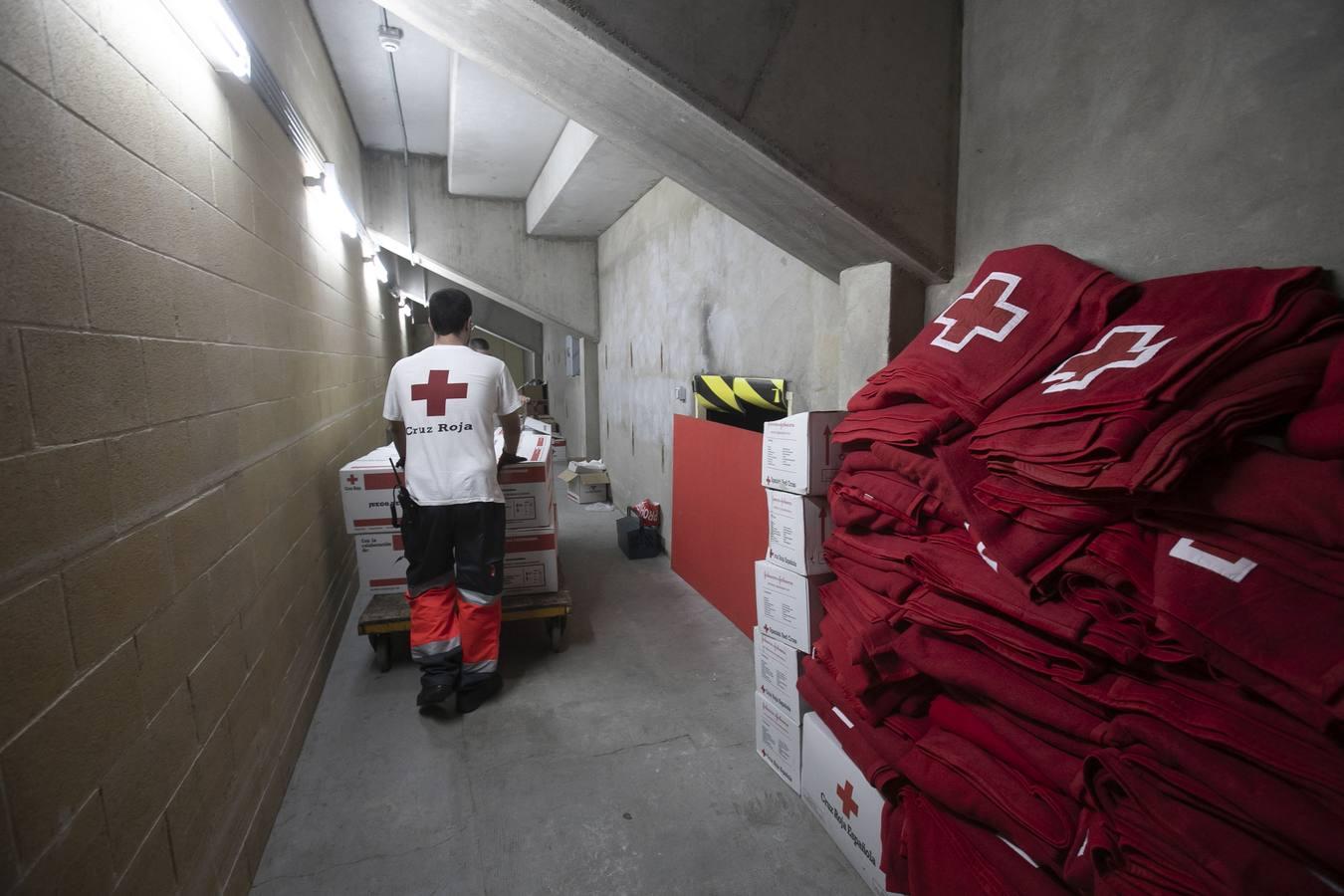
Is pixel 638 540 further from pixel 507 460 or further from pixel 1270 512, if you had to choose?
pixel 1270 512

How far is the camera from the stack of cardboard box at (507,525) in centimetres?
284

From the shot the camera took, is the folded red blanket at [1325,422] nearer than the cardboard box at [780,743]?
Yes

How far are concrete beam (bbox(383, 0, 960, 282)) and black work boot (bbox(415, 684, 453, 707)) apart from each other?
217 centimetres

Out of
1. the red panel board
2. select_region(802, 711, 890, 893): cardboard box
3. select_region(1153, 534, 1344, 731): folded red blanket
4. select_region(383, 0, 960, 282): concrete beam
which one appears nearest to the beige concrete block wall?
select_region(383, 0, 960, 282): concrete beam

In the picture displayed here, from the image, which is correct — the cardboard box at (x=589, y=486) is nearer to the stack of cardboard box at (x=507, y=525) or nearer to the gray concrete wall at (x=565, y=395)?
the gray concrete wall at (x=565, y=395)

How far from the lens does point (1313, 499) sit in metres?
0.79

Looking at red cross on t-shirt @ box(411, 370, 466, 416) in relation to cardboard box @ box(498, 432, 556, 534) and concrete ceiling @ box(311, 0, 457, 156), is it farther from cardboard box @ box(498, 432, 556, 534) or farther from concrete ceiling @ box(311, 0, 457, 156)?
concrete ceiling @ box(311, 0, 457, 156)

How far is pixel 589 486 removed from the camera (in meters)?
6.24

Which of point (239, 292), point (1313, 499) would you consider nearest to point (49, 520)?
point (239, 292)

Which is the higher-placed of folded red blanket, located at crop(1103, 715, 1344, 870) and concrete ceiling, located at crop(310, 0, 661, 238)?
concrete ceiling, located at crop(310, 0, 661, 238)

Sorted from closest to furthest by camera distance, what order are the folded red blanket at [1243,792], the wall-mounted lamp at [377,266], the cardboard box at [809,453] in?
the folded red blanket at [1243,792], the cardboard box at [809,453], the wall-mounted lamp at [377,266]

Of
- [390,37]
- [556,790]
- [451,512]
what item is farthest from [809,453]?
[390,37]

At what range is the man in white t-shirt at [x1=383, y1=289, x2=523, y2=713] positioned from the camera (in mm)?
2416

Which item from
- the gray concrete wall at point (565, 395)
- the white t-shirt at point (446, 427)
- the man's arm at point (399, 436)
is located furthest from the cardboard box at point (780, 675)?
the gray concrete wall at point (565, 395)
